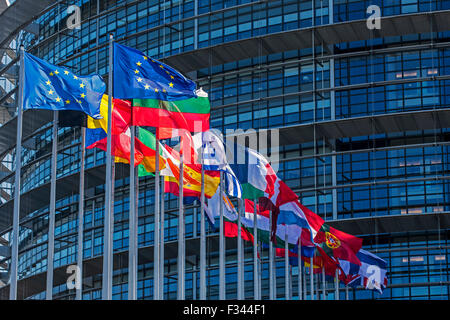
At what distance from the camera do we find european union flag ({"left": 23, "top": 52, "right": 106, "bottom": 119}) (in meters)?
28.7

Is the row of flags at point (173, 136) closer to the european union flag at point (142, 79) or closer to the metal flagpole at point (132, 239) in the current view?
the european union flag at point (142, 79)

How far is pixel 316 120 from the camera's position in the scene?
60.3 meters

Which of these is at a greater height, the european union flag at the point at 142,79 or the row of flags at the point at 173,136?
the european union flag at the point at 142,79

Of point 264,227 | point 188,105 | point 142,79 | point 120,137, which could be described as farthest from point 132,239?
point 264,227

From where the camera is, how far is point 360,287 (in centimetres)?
5834

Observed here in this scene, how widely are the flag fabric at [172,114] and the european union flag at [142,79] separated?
2.97ft

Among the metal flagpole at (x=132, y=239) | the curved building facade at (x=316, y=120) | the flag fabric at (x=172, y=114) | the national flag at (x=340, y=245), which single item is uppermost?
the curved building facade at (x=316, y=120)

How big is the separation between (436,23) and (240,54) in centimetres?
1185

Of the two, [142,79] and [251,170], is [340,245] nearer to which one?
[251,170]

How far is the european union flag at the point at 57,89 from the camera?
94.1ft

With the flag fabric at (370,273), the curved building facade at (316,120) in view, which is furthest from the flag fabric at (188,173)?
the curved building facade at (316,120)

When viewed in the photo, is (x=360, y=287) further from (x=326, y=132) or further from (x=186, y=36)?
(x=186, y=36)

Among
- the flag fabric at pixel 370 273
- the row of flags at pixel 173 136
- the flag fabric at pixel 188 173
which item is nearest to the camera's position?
the row of flags at pixel 173 136

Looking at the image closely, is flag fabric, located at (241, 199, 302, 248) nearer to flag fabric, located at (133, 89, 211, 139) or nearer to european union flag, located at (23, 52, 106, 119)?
flag fabric, located at (133, 89, 211, 139)
